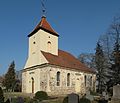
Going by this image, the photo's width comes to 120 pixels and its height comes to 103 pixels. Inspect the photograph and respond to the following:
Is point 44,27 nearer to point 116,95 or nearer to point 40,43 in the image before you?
point 40,43

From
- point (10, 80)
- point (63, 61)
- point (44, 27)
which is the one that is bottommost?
point (10, 80)

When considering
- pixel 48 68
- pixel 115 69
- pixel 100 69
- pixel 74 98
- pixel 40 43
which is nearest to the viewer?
pixel 74 98

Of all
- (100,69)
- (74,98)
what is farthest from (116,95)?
(100,69)

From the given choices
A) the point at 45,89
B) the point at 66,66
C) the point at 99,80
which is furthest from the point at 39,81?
the point at 99,80

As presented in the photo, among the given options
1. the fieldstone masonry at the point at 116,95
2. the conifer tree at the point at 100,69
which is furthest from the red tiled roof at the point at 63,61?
the fieldstone masonry at the point at 116,95

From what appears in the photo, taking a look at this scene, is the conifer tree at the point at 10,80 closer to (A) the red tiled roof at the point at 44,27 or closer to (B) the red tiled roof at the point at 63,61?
(B) the red tiled roof at the point at 63,61

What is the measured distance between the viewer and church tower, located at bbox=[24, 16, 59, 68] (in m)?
38.3

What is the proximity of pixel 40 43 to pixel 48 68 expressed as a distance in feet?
16.2

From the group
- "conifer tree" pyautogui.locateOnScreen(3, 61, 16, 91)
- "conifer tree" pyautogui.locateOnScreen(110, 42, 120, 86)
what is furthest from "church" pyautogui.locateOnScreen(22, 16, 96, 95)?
"conifer tree" pyautogui.locateOnScreen(3, 61, 16, 91)

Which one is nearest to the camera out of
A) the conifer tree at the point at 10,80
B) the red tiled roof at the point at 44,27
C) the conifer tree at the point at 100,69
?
the red tiled roof at the point at 44,27

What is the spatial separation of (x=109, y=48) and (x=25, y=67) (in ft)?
52.2

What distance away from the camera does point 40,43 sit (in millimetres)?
38344

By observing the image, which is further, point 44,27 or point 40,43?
point 44,27

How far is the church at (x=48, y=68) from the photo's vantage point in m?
36.0
